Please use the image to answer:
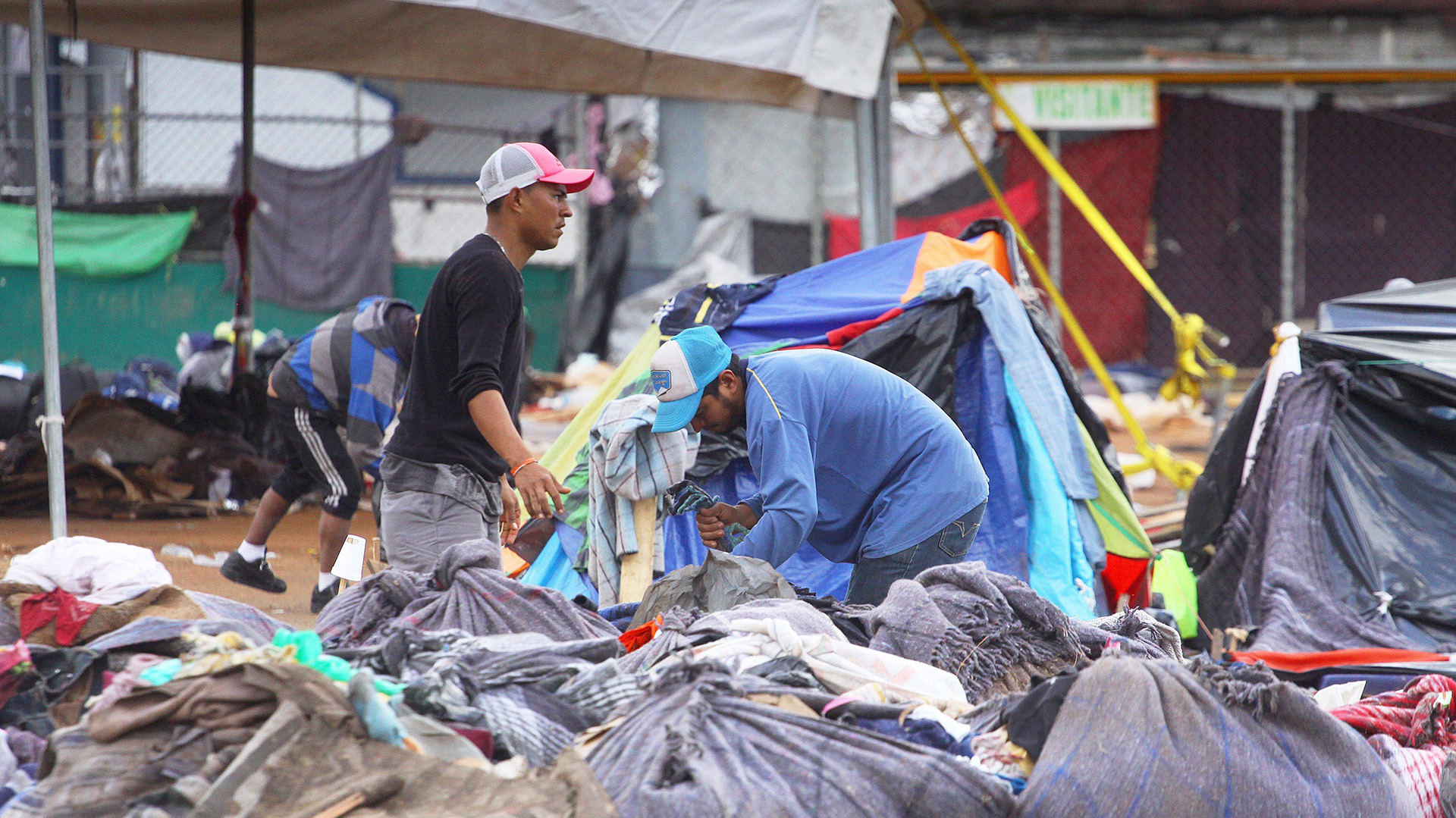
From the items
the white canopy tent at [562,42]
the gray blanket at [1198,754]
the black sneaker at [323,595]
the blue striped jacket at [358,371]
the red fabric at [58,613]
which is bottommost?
the black sneaker at [323,595]

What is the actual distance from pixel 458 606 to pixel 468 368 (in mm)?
742

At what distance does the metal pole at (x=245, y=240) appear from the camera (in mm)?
7043

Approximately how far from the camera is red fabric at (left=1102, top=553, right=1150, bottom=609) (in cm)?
498

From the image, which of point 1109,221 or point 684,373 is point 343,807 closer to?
point 684,373

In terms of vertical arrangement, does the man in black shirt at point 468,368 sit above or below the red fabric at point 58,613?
above

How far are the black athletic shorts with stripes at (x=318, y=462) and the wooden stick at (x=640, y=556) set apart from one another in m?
1.91

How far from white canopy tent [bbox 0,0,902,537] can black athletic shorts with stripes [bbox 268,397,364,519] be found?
163 centimetres

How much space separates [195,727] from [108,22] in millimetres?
4952

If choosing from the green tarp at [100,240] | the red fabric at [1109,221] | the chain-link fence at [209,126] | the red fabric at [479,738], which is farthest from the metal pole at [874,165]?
the green tarp at [100,240]

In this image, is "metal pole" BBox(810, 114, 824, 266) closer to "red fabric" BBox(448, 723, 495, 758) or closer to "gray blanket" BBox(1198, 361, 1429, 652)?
"gray blanket" BBox(1198, 361, 1429, 652)

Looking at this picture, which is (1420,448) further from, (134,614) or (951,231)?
(951,231)

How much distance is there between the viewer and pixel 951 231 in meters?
13.1

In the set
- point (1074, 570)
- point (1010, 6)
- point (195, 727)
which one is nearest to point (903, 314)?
point (1074, 570)

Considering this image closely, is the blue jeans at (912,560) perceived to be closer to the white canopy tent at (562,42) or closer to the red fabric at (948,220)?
the white canopy tent at (562,42)
